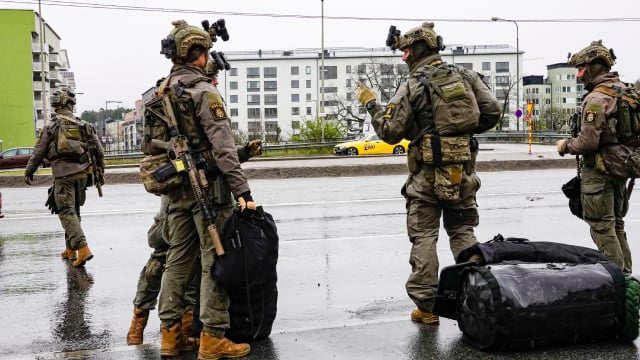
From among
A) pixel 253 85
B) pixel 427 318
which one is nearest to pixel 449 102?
pixel 427 318

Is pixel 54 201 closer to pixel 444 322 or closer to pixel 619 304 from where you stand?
pixel 444 322

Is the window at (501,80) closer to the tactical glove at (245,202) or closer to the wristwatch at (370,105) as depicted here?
the wristwatch at (370,105)

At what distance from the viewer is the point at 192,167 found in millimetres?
4441

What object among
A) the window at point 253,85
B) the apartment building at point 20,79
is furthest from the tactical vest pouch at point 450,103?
the window at point 253,85

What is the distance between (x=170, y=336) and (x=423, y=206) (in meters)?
2.01

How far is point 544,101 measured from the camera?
156 metres

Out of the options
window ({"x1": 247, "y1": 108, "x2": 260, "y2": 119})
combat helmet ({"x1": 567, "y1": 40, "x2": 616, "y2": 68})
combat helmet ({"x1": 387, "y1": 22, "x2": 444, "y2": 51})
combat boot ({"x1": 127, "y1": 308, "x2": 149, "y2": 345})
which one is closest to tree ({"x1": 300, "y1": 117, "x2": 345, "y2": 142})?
combat helmet ({"x1": 567, "y1": 40, "x2": 616, "y2": 68})

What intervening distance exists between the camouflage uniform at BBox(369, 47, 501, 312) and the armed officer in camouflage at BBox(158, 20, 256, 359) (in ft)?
4.33

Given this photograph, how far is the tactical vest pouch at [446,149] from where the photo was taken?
514cm

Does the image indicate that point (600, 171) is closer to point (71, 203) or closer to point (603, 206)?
point (603, 206)

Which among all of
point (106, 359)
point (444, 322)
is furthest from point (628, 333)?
point (106, 359)

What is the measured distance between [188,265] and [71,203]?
154 inches

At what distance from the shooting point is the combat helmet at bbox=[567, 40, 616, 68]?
5926 mm

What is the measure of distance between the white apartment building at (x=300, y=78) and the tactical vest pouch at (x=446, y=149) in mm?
109620
